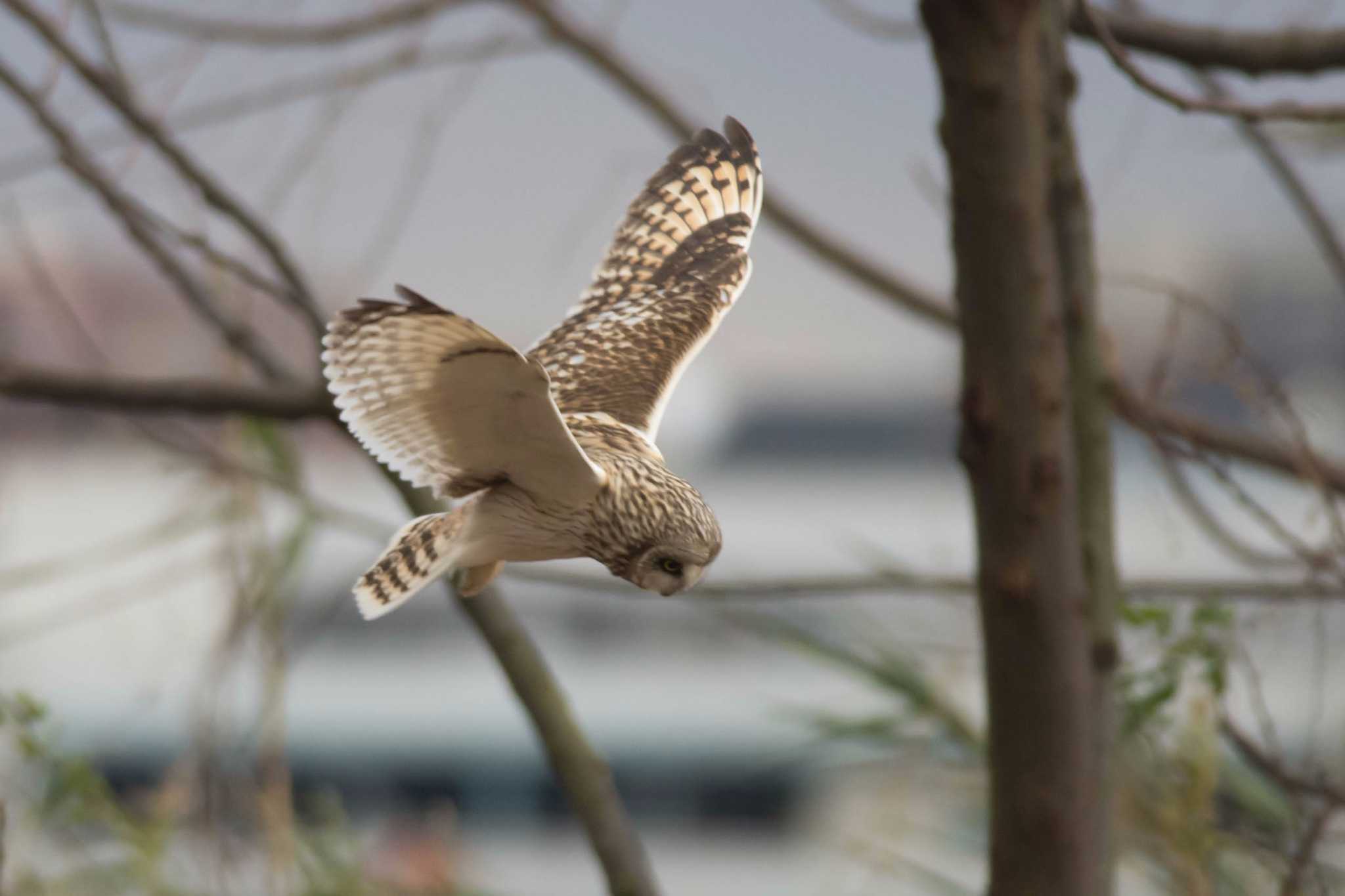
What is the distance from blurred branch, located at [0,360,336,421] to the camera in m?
1.95

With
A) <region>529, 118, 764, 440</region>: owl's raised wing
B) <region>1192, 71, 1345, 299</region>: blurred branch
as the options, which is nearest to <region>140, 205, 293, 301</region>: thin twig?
<region>529, 118, 764, 440</region>: owl's raised wing

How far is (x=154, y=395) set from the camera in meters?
2.00

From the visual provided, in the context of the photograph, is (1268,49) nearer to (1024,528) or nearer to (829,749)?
(1024,528)

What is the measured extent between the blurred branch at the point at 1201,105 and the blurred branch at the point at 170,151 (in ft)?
2.95

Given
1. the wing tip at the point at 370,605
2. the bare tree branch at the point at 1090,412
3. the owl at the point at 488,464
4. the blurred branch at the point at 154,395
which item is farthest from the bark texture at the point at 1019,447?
the blurred branch at the point at 154,395

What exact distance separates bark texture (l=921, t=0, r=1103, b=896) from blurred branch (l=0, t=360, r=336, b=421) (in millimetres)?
925

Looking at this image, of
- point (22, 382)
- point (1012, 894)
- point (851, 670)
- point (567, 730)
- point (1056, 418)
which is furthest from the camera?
point (851, 670)

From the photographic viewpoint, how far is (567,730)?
5.58ft

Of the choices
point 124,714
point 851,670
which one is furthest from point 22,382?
point 851,670

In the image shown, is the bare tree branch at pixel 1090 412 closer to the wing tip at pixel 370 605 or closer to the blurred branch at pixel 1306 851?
the blurred branch at pixel 1306 851

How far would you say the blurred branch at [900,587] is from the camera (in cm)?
189

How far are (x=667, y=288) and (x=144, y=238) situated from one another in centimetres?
99

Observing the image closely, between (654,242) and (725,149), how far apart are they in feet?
0.59

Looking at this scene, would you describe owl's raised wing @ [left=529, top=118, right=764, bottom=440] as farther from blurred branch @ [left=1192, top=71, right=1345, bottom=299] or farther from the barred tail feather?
blurred branch @ [left=1192, top=71, right=1345, bottom=299]
